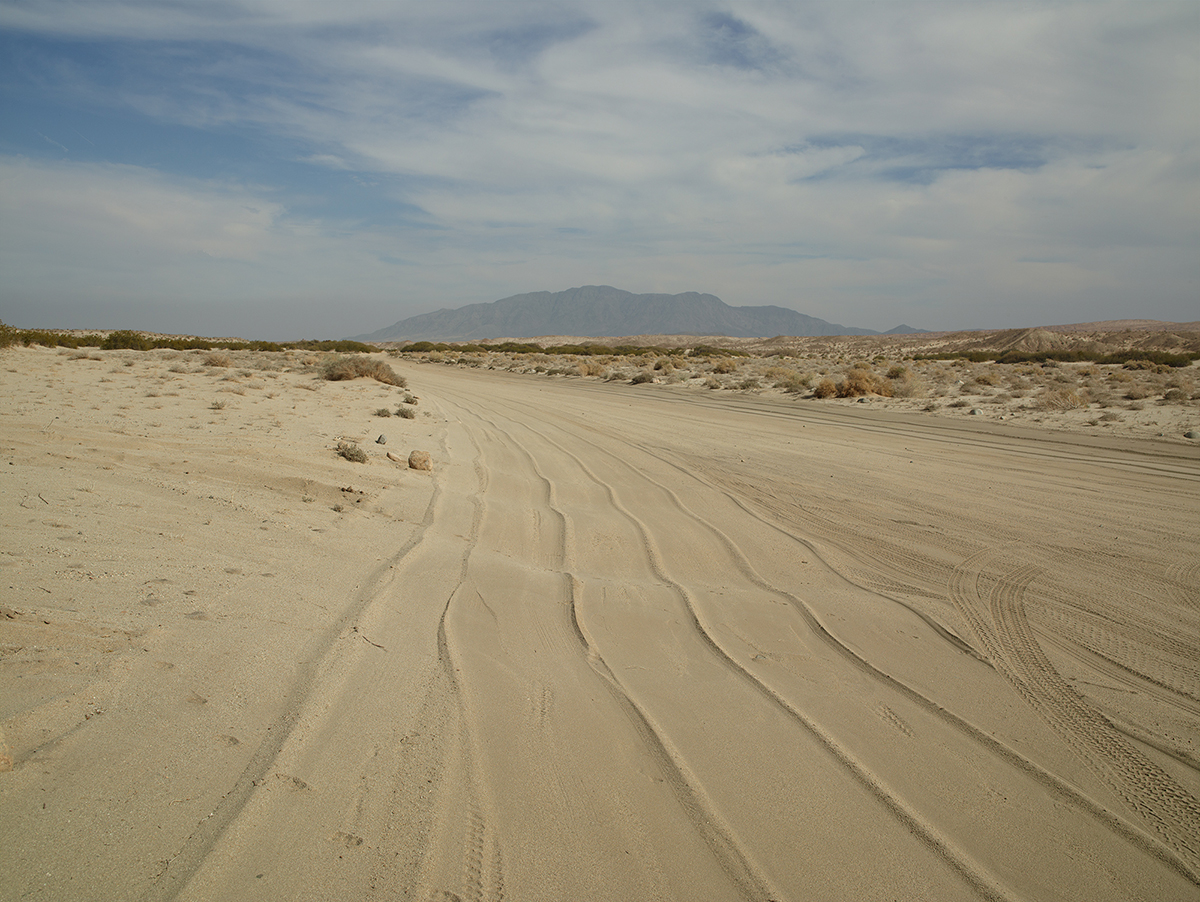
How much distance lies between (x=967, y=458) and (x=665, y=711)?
7.99 metres

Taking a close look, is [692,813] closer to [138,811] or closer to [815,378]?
[138,811]

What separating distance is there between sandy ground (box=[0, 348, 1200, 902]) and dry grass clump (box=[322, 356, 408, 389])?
35.2 feet

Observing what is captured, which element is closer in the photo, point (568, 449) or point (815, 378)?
point (568, 449)

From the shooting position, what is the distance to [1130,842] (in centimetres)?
202

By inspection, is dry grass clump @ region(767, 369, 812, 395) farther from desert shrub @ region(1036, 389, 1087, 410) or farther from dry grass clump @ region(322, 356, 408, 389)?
dry grass clump @ region(322, 356, 408, 389)

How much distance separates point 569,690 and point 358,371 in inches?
644

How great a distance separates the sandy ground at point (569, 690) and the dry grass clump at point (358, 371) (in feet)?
35.2

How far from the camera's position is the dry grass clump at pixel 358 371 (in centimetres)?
1666

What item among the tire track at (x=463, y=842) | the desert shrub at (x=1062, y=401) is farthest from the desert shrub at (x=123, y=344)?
the desert shrub at (x=1062, y=401)

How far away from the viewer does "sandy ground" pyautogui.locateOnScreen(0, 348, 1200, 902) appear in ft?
6.00

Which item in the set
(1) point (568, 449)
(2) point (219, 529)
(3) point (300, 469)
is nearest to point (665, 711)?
(2) point (219, 529)

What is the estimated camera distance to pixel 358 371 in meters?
17.3

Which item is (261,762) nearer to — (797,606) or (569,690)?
(569,690)

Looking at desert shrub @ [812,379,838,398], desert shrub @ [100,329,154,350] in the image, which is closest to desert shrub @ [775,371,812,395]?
desert shrub @ [812,379,838,398]
